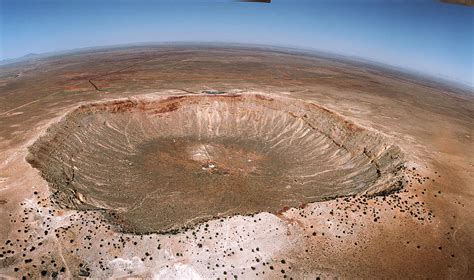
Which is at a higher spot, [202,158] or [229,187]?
[202,158]

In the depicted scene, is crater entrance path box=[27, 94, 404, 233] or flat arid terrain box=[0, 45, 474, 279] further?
crater entrance path box=[27, 94, 404, 233]

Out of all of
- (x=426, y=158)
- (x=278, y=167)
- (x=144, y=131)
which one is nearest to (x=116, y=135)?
(x=144, y=131)

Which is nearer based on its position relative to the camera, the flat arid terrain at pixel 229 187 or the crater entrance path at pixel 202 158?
the flat arid terrain at pixel 229 187

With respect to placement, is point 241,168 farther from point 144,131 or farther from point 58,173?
point 58,173

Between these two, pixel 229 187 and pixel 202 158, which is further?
pixel 202 158
